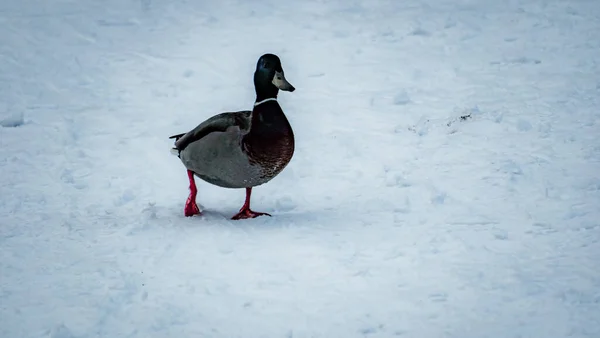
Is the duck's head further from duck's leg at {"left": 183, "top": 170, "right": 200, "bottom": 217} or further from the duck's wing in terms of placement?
duck's leg at {"left": 183, "top": 170, "right": 200, "bottom": 217}

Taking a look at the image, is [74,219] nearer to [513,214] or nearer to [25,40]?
[513,214]

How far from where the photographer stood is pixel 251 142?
6.34 m

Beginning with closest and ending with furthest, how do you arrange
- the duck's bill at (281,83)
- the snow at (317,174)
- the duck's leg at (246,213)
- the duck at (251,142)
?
1. the snow at (317,174)
2. the duck at (251,142)
3. the duck's bill at (281,83)
4. the duck's leg at (246,213)

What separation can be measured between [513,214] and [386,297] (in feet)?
6.08

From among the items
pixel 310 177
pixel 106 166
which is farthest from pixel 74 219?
pixel 310 177

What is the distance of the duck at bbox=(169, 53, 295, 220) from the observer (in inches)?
250

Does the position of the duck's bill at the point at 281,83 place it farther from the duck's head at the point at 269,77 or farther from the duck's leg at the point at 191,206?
the duck's leg at the point at 191,206

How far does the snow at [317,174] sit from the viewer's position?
5094 mm

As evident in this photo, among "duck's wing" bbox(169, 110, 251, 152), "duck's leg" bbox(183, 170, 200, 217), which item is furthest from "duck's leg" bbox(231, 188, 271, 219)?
"duck's wing" bbox(169, 110, 251, 152)

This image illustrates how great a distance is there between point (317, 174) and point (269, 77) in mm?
1659

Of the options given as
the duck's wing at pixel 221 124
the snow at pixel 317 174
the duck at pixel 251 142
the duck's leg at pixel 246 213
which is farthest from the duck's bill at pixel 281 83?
the snow at pixel 317 174

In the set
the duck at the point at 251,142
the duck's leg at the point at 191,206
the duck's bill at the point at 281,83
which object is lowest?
the duck's leg at the point at 191,206

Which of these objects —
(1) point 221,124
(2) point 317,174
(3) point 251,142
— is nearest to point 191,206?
(1) point 221,124

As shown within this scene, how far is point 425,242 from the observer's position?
6035 millimetres
